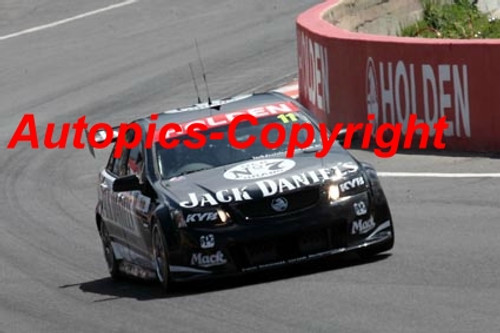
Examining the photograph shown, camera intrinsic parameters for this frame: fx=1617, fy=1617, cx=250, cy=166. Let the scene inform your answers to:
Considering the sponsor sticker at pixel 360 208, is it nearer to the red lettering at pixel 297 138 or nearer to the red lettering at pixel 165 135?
the red lettering at pixel 297 138

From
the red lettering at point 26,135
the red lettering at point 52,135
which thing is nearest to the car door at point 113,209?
the red lettering at point 52,135

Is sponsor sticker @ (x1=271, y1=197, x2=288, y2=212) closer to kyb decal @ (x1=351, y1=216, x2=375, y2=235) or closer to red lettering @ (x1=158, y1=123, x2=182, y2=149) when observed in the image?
kyb decal @ (x1=351, y1=216, x2=375, y2=235)

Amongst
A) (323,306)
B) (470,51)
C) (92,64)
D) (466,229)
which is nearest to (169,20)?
(92,64)

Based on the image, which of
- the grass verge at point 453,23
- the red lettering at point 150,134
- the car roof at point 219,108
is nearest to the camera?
the red lettering at point 150,134

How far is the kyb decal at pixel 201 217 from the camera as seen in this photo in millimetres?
11773

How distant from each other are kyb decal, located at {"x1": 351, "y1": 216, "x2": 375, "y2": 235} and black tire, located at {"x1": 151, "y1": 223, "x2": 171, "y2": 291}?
55.2 inches

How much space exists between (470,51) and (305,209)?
6.09 m

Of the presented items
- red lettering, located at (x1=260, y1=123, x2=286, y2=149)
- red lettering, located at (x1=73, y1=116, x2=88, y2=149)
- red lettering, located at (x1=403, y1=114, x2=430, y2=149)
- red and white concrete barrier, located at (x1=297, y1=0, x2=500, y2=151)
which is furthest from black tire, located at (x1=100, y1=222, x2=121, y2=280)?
red lettering, located at (x1=73, y1=116, x2=88, y2=149)

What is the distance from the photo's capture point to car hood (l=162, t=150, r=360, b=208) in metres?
11.9

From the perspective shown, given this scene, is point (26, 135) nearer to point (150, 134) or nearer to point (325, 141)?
point (150, 134)

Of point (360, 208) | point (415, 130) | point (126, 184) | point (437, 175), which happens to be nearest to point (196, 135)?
point (126, 184)

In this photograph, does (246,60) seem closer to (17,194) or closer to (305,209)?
(17,194)

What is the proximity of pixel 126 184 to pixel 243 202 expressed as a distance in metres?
1.22

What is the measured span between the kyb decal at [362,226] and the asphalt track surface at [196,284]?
26cm
